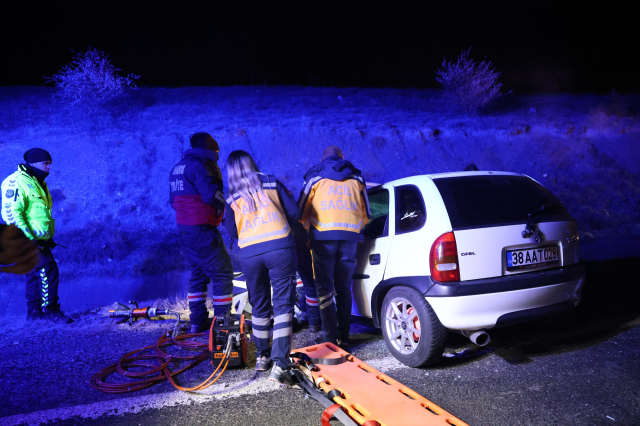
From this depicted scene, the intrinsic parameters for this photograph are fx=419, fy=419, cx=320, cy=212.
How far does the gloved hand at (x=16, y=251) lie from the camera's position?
2.30 metres

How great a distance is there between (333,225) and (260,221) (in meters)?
0.79

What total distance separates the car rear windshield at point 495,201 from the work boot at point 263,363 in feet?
6.58

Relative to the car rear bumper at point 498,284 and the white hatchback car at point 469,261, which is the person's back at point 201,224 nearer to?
the white hatchback car at point 469,261

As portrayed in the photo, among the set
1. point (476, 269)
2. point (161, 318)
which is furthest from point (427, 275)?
point (161, 318)

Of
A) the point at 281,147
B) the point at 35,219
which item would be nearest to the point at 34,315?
the point at 35,219

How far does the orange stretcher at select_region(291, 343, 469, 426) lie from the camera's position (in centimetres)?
269

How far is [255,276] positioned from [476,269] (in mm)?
1870

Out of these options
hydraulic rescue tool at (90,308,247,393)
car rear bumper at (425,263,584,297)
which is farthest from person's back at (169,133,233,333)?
car rear bumper at (425,263,584,297)

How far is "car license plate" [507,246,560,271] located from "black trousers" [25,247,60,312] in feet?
17.8

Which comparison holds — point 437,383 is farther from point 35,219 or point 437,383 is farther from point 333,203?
point 35,219

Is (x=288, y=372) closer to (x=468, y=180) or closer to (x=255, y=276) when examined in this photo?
(x=255, y=276)

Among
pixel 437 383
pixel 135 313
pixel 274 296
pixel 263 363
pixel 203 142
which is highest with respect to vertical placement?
pixel 203 142

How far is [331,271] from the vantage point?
13.8 ft

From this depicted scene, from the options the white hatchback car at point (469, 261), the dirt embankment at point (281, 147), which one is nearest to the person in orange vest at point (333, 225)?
the white hatchback car at point (469, 261)
